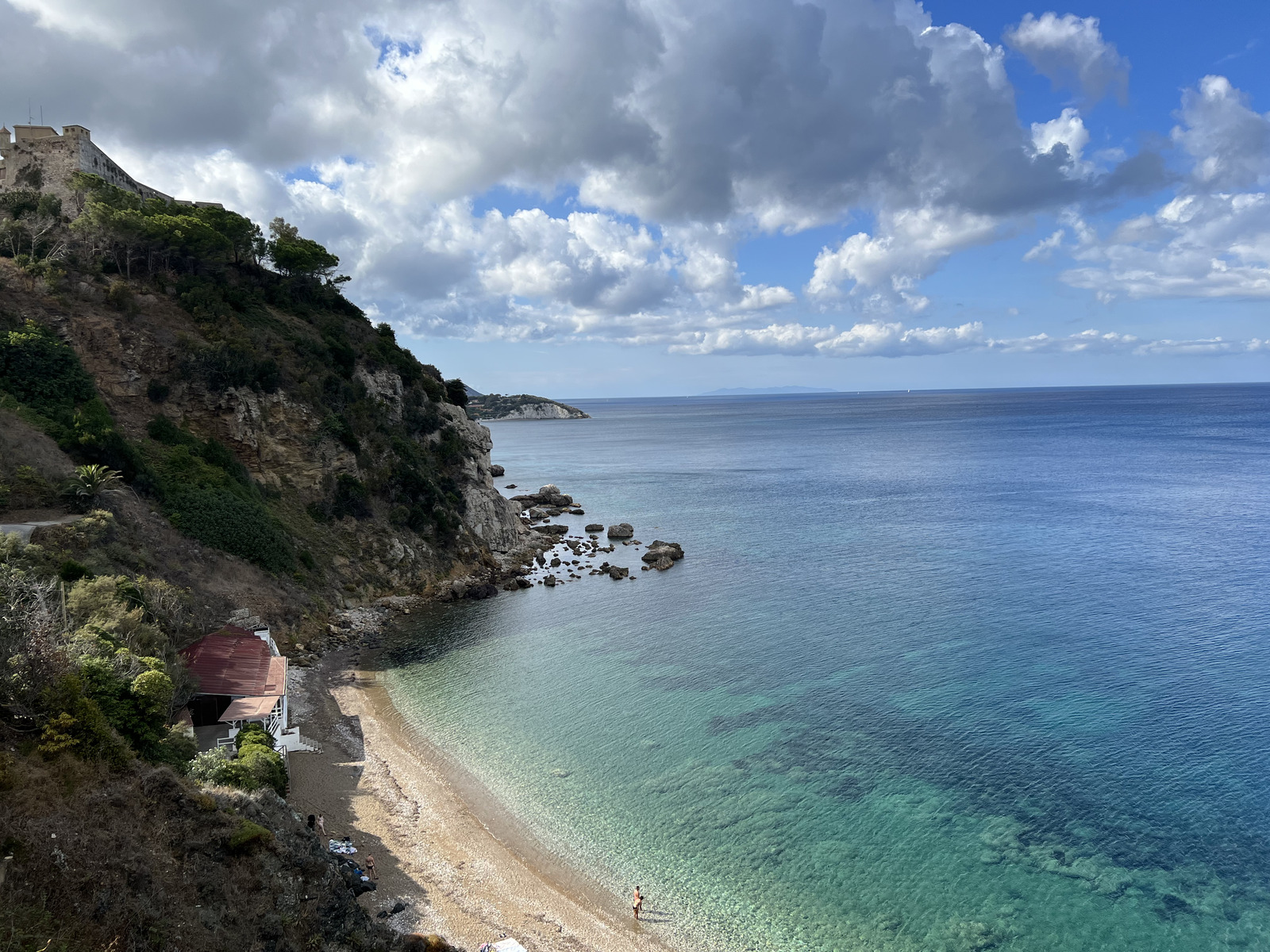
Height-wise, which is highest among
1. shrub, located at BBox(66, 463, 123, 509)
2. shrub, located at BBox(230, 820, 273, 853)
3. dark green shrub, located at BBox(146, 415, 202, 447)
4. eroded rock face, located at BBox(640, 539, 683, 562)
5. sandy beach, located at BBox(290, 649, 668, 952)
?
dark green shrub, located at BBox(146, 415, 202, 447)

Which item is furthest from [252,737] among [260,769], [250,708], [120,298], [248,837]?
[120,298]

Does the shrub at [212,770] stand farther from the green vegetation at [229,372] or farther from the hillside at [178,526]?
the green vegetation at [229,372]

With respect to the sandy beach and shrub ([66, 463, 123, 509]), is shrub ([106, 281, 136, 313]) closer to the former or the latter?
shrub ([66, 463, 123, 509])

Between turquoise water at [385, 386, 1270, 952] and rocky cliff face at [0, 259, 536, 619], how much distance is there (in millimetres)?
7475

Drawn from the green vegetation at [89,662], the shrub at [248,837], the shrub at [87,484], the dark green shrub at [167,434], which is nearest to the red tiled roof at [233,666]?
the green vegetation at [89,662]

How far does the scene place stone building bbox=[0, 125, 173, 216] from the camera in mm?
59188

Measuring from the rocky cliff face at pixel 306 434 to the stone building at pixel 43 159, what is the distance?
14.7 meters

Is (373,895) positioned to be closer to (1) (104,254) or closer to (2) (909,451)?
(1) (104,254)

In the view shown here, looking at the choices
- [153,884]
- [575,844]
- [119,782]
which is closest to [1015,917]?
[575,844]

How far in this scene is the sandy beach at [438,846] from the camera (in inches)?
890

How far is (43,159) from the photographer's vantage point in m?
59.8

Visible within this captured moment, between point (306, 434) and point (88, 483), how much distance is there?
19.4m

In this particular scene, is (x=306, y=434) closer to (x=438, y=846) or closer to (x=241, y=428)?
(x=241, y=428)

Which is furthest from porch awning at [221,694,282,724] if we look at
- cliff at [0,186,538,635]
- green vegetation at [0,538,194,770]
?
cliff at [0,186,538,635]
